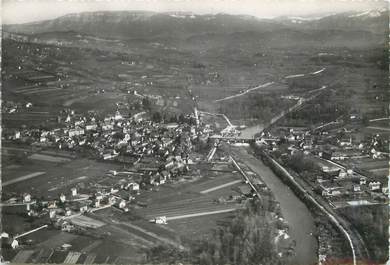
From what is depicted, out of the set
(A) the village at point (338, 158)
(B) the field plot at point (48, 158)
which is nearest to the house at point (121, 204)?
(B) the field plot at point (48, 158)

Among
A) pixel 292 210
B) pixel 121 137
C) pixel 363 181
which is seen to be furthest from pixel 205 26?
pixel 363 181

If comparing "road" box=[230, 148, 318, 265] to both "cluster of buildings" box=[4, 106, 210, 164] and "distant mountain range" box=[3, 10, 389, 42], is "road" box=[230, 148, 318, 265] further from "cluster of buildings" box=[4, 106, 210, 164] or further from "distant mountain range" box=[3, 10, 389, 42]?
"distant mountain range" box=[3, 10, 389, 42]

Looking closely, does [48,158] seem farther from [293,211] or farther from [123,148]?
[293,211]

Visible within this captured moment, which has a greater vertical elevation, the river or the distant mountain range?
the distant mountain range

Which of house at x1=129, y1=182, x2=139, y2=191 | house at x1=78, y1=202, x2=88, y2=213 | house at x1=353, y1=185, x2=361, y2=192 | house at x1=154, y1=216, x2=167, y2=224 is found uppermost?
house at x1=129, y1=182, x2=139, y2=191

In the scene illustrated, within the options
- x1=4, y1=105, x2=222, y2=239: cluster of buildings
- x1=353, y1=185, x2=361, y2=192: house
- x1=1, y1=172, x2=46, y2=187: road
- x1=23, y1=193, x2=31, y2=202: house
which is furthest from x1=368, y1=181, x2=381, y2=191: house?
x1=23, y1=193, x2=31, y2=202: house

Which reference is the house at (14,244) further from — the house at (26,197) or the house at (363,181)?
the house at (363,181)

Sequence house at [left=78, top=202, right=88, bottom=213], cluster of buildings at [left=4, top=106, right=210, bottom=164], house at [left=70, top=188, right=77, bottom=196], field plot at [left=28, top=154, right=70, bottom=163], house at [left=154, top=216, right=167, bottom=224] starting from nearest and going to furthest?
house at [left=154, top=216, right=167, bottom=224] < house at [left=78, top=202, right=88, bottom=213] < house at [left=70, top=188, right=77, bottom=196] < field plot at [left=28, top=154, right=70, bottom=163] < cluster of buildings at [left=4, top=106, right=210, bottom=164]

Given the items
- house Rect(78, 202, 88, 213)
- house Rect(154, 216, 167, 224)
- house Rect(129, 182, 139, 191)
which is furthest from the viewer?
house Rect(129, 182, 139, 191)

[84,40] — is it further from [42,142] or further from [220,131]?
[220,131]
